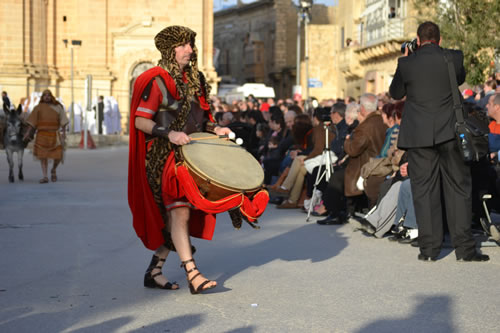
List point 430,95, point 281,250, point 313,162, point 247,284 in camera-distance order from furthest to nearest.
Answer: point 313,162
point 281,250
point 430,95
point 247,284

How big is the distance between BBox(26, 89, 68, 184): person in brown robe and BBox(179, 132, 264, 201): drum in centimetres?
1229

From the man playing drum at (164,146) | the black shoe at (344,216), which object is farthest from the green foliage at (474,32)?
the man playing drum at (164,146)

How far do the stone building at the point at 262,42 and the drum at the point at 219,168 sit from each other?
63.8m

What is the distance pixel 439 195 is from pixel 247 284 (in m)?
2.21

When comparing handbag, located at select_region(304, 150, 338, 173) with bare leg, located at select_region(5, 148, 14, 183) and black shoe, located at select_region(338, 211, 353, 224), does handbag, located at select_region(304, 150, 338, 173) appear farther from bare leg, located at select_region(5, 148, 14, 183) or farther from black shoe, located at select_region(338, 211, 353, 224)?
bare leg, located at select_region(5, 148, 14, 183)

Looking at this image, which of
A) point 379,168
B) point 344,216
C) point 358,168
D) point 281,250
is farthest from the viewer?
point 344,216

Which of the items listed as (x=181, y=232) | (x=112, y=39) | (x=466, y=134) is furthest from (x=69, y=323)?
(x=112, y=39)

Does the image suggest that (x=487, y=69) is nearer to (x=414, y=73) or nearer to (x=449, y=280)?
(x=414, y=73)

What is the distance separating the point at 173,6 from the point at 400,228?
4254cm

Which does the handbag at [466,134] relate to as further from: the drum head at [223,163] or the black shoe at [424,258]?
the drum head at [223,163]

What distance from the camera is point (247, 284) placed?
24.0 ft

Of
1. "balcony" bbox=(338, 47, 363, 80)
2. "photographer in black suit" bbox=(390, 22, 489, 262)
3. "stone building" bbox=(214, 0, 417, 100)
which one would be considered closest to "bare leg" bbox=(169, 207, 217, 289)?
"photographer in black suit" bbox=(390, 22, 489, 262)

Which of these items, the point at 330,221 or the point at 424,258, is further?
the point at 330,221

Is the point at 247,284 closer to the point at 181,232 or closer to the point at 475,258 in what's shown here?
the point at 181,232
